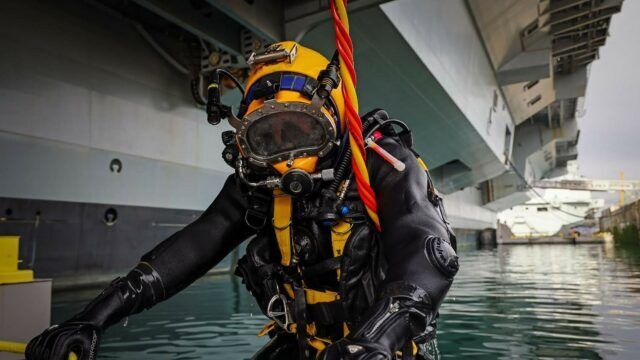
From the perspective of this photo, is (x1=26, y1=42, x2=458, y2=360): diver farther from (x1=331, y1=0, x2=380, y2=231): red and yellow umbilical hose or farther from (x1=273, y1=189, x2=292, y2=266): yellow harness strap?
(x1=331, y1=0, x2=380, y2=231): red and yellow umbilical hose

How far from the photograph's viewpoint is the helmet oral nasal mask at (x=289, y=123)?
6.92 ft

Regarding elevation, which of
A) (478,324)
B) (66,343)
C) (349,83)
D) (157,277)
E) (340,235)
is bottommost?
(478,324)

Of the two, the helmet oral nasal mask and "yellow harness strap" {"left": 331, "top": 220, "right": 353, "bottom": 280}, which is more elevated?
the helmet oral nasal mask

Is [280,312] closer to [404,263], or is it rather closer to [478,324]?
[404,263]

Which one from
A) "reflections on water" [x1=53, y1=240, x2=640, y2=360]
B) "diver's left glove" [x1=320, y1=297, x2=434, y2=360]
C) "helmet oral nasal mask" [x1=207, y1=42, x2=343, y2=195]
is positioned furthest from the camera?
"reflections on water" [x1=53, y1=240, x2=640, y2=360]

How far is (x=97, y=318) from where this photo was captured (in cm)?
209

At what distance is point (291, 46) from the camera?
245cm

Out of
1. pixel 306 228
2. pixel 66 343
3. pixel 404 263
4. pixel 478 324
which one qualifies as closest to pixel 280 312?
pixel 306 228

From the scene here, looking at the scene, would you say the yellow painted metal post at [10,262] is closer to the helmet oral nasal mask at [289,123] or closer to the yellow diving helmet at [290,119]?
the helmet oral nasal mask at [289,123]

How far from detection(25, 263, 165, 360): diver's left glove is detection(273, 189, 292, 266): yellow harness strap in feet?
2.28

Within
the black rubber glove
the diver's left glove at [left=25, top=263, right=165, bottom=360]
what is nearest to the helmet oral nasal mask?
the diver's left glove at [left=25, top=263, right=165, bottom=360]

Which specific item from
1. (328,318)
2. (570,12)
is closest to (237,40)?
(328,318)

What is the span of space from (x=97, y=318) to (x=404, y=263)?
4.80ft

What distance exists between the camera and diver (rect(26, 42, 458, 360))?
1.97 meters
